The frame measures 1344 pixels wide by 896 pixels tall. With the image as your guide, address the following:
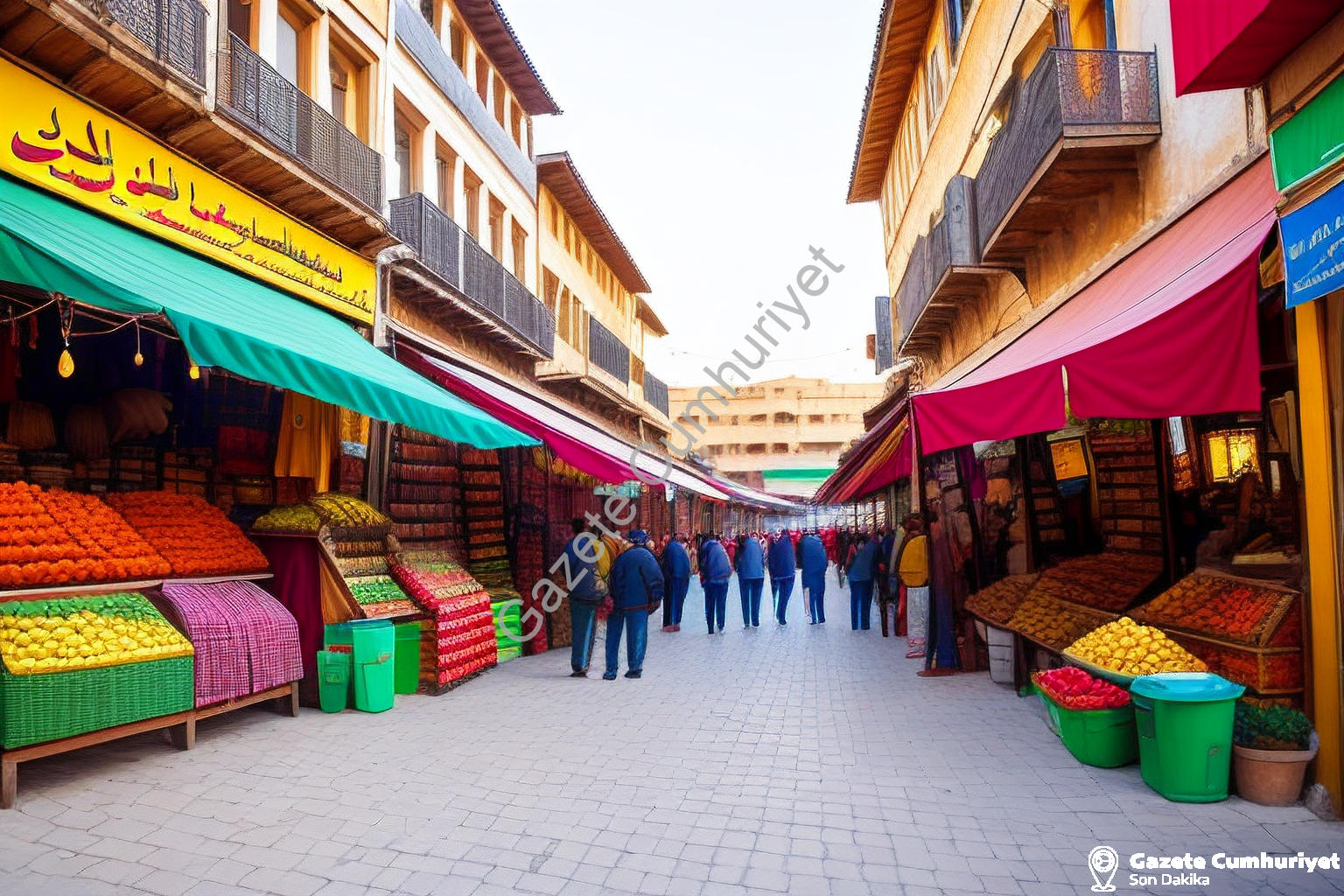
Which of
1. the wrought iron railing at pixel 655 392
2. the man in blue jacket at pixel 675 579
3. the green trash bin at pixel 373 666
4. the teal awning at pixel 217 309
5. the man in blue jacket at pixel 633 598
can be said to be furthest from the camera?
the wrought iron railing at pixel 655 392

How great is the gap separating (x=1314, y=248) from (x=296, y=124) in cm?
949

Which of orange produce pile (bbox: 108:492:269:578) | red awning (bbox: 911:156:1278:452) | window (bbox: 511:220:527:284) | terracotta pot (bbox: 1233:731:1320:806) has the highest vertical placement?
window (bbox: 511:220:527:284)

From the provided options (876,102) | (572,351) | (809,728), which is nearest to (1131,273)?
(809,728)

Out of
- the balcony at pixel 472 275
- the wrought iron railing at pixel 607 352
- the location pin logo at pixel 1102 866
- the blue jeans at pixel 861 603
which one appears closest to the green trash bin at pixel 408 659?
the balcony at pixel 472 275

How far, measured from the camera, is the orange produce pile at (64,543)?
5613 millimetres

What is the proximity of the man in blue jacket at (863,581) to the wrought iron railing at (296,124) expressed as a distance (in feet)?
31.2

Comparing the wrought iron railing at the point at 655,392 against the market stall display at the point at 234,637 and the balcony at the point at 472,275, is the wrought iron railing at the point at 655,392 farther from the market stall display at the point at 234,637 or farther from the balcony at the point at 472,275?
the market stall display at the point at 234,637

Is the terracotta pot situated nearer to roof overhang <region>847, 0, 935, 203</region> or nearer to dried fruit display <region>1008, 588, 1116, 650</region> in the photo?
dried fruit display <region>1008, 588, 1116, 650</region>

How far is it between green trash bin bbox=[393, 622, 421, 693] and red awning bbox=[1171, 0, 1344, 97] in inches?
317

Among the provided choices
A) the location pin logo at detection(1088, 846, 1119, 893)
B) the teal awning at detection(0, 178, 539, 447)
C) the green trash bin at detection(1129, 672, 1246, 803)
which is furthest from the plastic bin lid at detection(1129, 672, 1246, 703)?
the teal awning at detection(0, 178, 539, 447)

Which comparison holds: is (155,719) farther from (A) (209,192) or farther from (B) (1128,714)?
(B) (1128,714)

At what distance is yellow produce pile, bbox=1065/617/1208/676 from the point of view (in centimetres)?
568

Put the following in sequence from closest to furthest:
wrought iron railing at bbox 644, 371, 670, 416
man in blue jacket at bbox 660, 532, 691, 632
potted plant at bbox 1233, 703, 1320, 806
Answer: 1. potted plant at bbox 1233, 703, 1320, 806
2. man in blue jacket at bbox 660, 532, 691, 632
3. wrought iron railing at bbox 644, 371, 670, 416

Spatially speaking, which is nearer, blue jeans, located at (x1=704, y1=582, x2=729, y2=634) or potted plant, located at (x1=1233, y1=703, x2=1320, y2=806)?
potted plant, located at (x1=1233, y1=703, x2=1320, y2=806)
